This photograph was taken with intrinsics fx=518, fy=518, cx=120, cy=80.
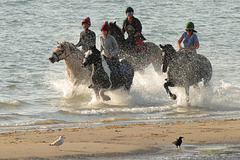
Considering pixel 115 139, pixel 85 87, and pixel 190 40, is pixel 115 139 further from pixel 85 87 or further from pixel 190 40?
pixel 85 87

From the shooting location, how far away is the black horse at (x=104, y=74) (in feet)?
38.4

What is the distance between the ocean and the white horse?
42 cm

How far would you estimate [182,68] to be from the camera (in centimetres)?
1228

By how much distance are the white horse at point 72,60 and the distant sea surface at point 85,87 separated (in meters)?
0.51

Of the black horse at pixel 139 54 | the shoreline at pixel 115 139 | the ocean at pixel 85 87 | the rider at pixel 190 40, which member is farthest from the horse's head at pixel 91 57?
the rider at pixel 190 40

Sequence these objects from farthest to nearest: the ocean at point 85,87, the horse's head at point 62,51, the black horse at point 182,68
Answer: the horse's head at point 62,51
the black horse at point 182,68
the ocean at point 85,87

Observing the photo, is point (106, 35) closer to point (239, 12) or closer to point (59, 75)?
point (59, 75)

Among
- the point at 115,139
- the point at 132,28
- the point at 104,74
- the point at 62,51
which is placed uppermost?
the point at 132,28

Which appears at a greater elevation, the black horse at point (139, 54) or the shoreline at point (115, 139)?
the black horse at point (139, 54)

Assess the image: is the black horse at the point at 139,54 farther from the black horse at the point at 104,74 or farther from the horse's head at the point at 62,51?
the horse's head at the point at 62,51

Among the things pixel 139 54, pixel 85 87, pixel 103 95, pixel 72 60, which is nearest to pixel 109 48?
pixel 103 95

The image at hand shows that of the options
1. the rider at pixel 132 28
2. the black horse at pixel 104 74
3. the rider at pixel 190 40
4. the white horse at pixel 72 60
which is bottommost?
the black horse at pixel 104 74

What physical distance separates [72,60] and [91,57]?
163cm

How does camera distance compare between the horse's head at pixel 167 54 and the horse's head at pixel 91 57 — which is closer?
the horse's head at pixel 91 57
